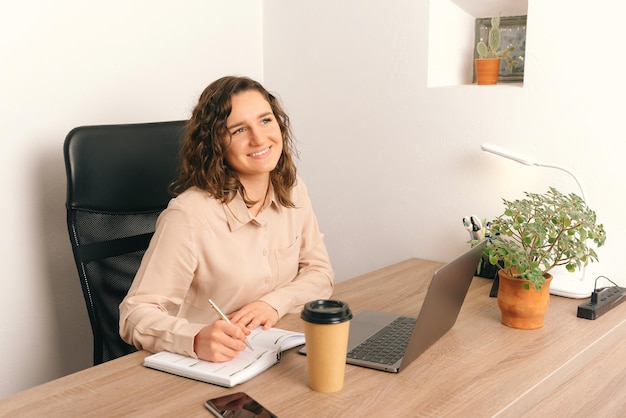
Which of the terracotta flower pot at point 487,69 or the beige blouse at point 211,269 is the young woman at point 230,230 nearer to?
the beige blouse at point 211,269

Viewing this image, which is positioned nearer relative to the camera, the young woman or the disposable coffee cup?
the disposable coffee cup


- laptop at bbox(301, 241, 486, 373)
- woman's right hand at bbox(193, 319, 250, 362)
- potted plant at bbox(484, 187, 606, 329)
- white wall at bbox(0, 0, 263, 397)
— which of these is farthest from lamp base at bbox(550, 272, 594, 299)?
white wall at bbox(0, 0, 263, 397)

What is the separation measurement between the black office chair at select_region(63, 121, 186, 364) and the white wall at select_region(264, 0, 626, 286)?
0.72 metres

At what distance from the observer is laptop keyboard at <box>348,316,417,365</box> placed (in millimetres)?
1332

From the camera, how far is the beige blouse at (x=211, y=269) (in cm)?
143

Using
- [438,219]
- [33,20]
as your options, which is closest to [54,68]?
[33,20]

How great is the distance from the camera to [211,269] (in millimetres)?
1610

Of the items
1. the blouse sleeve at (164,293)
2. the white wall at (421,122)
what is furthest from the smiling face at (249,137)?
the white wall at (421,122)

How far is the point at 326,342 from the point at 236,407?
0.58ft

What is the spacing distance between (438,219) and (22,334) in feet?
4.24

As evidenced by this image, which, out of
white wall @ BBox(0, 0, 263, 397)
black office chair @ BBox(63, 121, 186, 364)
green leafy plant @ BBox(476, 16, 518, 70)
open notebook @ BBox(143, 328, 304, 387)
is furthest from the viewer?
green leafy plant @ BBox(476, 16, 518, 70)

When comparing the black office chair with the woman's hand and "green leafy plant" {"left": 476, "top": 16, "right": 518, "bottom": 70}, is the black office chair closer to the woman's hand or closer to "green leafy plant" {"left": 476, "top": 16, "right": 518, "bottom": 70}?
the woman's hand

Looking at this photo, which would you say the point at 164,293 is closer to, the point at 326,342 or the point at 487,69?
the point at 326,342

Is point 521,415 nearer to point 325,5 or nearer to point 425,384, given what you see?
point 425,384
